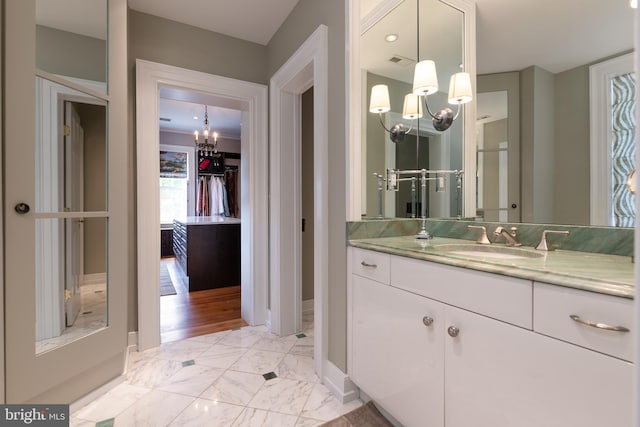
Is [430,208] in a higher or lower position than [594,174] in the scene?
lower

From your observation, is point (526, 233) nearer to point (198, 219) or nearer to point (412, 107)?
point (412, 107)

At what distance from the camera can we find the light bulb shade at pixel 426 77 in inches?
66.6

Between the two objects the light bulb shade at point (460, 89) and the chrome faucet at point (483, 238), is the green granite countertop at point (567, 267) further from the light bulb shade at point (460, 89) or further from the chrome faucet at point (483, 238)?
the light bulb shade at point (460, 89)

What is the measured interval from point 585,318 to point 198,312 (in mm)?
3161

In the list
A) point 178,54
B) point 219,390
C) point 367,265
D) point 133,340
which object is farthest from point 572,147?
point 133,340

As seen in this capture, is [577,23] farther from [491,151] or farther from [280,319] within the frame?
[280,319]

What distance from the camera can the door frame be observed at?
7.20 feet

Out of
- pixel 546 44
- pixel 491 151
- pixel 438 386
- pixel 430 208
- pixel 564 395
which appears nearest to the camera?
pixel 564 395

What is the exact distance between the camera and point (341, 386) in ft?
5.37

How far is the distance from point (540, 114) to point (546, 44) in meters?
0.29

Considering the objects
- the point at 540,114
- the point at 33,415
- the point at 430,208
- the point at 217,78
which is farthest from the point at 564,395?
the point at 217,78

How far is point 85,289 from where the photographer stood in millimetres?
1647

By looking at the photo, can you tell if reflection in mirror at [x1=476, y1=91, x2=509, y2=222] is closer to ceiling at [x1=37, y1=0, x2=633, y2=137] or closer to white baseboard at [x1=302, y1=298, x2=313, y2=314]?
ceiling at [x1=37, y1=0, x2=633, y2=137]

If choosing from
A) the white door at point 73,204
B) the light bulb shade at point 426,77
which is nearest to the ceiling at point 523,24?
the light bulb shade at point 426,77
